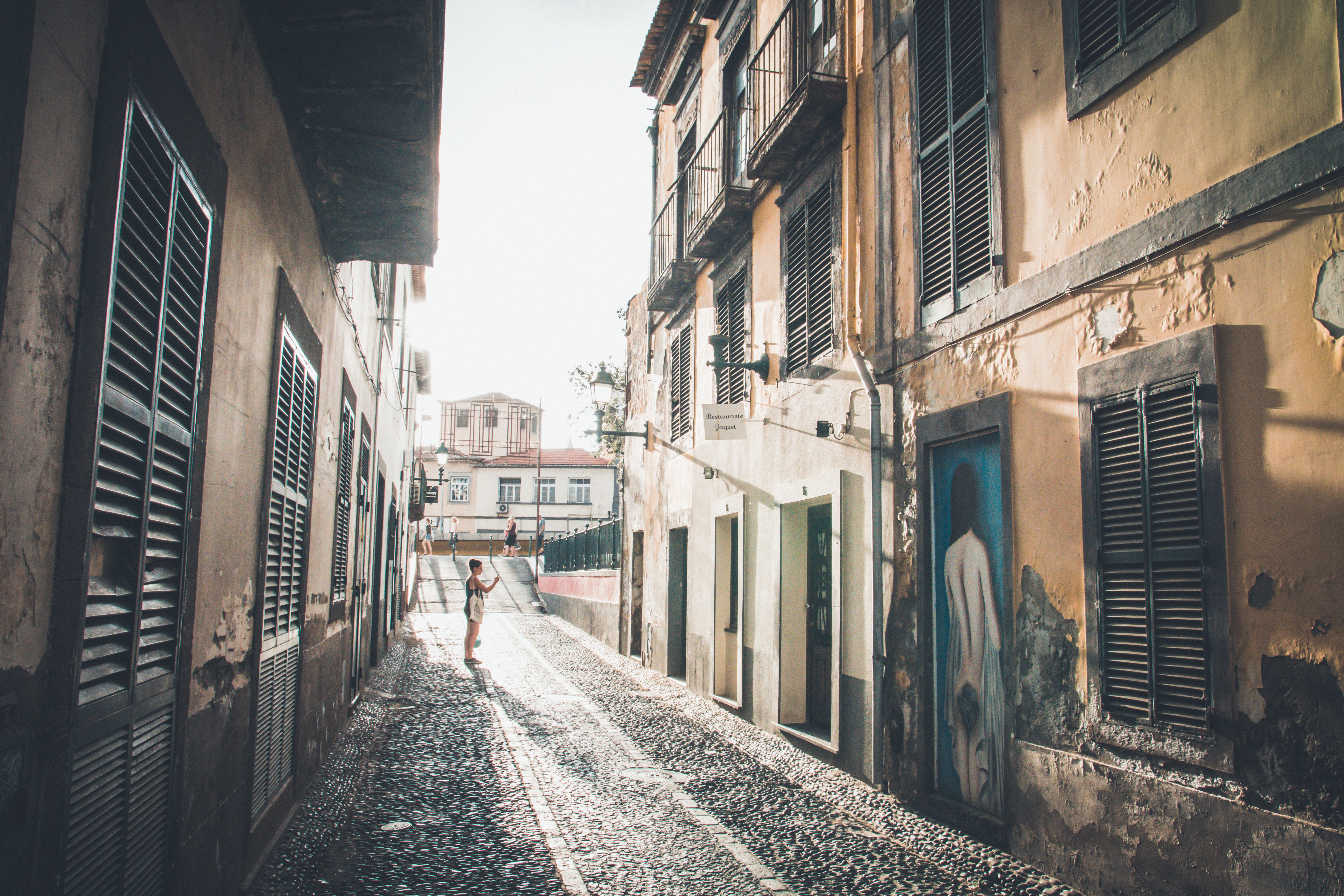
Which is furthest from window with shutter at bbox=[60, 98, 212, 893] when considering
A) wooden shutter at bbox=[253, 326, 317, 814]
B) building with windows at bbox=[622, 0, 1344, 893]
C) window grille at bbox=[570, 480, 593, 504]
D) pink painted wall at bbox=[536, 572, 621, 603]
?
window grille at bbox=[570, 480, 593, 504]

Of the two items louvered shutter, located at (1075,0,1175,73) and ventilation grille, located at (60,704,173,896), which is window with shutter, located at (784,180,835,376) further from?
ventilation grille, located at (60,704,173,896)

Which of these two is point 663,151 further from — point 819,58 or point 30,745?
point 30,745

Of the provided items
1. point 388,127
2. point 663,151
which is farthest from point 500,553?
point 388,127

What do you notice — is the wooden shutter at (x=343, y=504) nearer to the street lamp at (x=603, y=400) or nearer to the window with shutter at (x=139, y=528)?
the window with shutter at (x=139, y=528)

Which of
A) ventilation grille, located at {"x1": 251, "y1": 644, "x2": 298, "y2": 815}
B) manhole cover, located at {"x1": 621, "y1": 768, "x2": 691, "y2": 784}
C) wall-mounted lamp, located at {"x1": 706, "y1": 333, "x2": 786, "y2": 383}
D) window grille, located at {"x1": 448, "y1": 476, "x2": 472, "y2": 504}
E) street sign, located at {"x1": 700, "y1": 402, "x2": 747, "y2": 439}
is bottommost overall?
manhole cover, located at {"x1": 621, "y1": 768, "x2": 691, "y2": 784}

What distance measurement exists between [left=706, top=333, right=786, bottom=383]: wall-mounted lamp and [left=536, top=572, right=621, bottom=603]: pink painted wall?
8324 millimetres

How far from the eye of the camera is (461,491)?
63219 millimetres

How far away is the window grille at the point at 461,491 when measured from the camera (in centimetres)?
6309

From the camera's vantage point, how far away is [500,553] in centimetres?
4925

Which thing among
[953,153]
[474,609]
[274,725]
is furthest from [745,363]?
[474,609]

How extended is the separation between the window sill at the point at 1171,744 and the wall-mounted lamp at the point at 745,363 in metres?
5.76

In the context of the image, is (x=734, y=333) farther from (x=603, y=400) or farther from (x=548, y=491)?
(x=548, y=491)

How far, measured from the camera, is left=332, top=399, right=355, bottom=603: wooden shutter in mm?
8531

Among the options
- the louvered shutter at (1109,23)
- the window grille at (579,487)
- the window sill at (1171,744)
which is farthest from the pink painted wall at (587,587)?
the window grille at (579,487)
